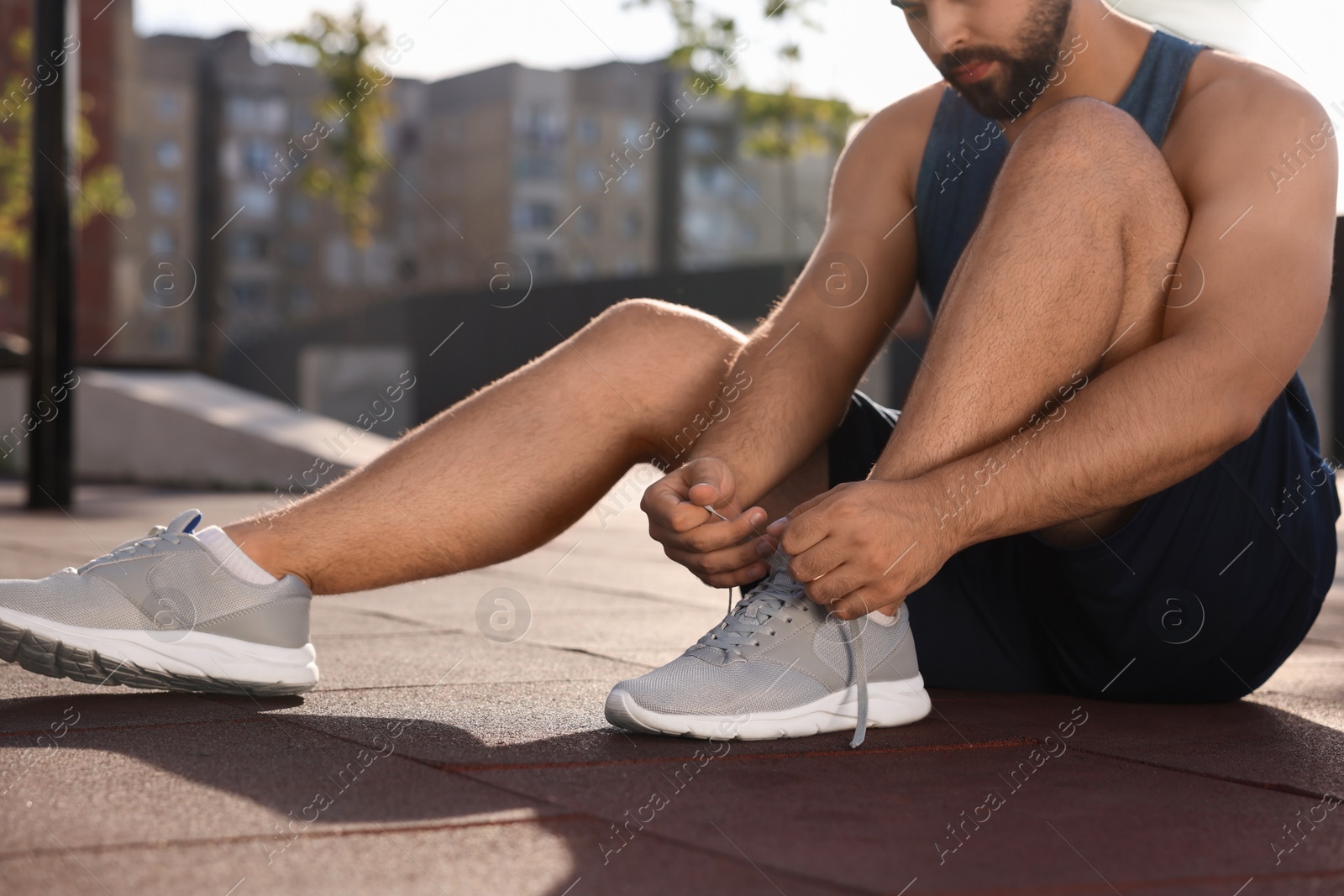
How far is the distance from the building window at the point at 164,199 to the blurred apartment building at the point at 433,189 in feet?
0.20

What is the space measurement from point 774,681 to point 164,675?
0.79 meters

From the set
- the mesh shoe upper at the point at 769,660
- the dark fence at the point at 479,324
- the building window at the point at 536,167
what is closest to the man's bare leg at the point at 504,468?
the mesh shoe upper at the point at 769,660

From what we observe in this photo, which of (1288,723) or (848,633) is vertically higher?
(848,633)

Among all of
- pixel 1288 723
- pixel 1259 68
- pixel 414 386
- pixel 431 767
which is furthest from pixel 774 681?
pixel 414 386

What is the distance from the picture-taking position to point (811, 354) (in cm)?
198

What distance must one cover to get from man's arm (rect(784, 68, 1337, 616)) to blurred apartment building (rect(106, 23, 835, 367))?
43.2 metres

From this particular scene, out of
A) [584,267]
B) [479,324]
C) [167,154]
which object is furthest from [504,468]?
[167,154]

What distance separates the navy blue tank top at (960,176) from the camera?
1.90 meters

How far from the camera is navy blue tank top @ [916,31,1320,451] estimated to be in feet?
6.24

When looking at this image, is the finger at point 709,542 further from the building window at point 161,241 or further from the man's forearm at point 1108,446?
the building window at point 161,241

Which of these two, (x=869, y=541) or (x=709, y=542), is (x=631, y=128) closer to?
(x=709, y=542)

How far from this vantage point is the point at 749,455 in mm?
1790

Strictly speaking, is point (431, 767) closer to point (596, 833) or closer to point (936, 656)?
point (596, 833)

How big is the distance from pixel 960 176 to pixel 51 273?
545cm
